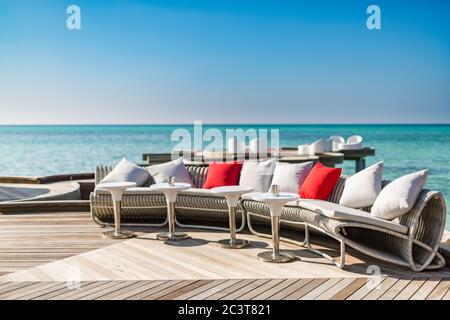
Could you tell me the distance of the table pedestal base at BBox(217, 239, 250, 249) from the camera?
454 centimetres

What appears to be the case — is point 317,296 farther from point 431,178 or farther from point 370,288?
point 431,178

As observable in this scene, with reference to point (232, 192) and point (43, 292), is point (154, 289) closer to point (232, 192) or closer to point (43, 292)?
point (43, 292)

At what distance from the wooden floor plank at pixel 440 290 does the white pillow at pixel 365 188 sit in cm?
98

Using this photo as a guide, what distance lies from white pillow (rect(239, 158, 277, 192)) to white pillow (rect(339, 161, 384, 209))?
1093 millimetres

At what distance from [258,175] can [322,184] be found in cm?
89

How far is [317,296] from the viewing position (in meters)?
3.14

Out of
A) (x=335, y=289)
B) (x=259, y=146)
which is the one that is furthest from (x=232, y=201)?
(x=259, y=146)

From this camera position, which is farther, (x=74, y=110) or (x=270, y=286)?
(x=74, y=110)

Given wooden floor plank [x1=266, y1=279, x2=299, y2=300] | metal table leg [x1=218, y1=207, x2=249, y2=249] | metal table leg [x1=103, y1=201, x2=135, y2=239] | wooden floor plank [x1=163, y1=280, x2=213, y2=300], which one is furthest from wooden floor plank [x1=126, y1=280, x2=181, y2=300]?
metal table leg [x1=103, y1=201, x2=135, y2=239]

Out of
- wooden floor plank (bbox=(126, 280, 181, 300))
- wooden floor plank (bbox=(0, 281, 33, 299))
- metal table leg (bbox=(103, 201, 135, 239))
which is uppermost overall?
metal table leg (bbox=(103, 201, 135, 239))

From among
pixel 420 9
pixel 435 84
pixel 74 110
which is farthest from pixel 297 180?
pixel 74 110

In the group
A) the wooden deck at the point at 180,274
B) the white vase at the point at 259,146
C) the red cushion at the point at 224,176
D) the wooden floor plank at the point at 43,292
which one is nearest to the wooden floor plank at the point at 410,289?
the wooden deck at the point at 180,274

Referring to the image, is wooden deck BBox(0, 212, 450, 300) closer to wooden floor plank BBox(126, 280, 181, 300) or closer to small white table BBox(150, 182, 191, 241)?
wooden floor plank BBox(126, 280, 181, 300)

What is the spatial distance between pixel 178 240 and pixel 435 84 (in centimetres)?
3611
